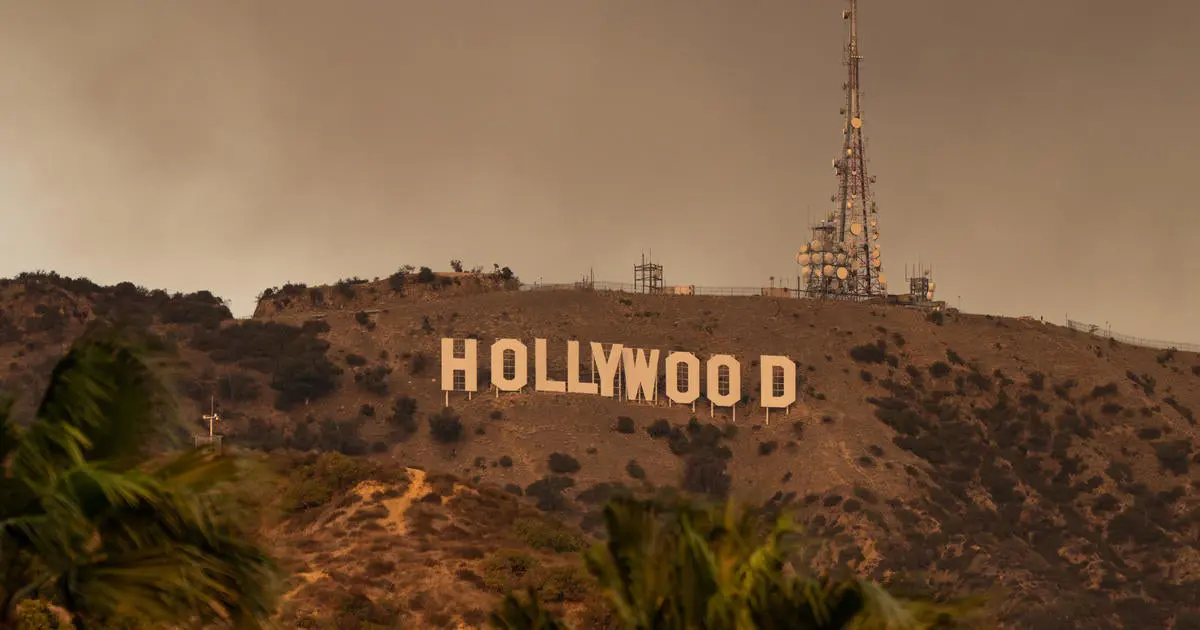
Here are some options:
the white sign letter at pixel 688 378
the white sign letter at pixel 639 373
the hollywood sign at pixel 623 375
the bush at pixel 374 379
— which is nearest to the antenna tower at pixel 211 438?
the bush at pixel 374 379

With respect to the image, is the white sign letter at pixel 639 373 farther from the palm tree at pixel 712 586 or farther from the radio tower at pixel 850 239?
the palm tree at pixel 712 586

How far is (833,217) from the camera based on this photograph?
5989 inches

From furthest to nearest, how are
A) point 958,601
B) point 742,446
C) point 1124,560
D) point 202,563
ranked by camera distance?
point 742,446, point 1124,560, point 958,601, point 202,563

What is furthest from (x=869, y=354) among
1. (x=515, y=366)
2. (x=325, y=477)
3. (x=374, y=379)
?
(x=325, y=477)

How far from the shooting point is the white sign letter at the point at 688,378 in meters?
128

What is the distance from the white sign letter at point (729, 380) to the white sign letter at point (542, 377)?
38.6 ft

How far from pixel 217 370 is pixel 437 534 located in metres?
84.2

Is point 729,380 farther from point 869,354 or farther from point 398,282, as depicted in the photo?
point 398,282

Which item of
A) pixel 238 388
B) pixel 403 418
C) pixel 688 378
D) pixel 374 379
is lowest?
pixel 403 418

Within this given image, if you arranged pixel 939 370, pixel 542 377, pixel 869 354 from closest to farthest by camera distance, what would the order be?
pixel 542 377
pixel 939 370
pixel 869 354

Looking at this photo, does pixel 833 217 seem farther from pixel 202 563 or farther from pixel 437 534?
pixel 202 563

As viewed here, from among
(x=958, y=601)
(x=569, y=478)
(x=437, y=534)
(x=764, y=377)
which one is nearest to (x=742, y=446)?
(x=764, y=377)

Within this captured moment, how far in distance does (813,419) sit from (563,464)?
20.7 m

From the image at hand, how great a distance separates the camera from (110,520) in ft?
39.8
